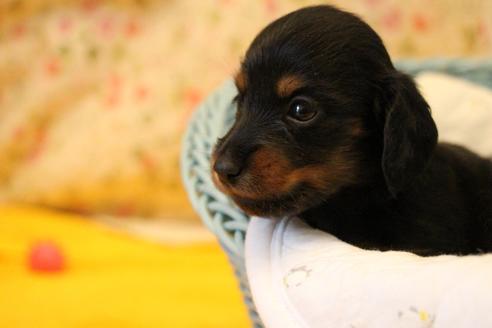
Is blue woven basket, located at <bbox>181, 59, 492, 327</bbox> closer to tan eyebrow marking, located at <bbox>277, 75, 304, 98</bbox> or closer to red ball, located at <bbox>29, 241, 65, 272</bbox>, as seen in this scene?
tan eyebrow marking, located at <bbox>277, 75, 304, 98</bbox>

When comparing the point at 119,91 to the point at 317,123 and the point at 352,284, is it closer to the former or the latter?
the point at 317,123

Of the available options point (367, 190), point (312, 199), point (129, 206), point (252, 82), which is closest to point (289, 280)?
point (312, 199)

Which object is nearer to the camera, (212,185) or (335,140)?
(335,140)

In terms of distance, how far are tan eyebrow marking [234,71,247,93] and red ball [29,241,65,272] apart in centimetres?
110

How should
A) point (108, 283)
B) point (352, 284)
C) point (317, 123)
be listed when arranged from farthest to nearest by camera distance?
point (108, 283) < point (317, 123) < point (352, 284)

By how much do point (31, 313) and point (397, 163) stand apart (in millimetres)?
1177

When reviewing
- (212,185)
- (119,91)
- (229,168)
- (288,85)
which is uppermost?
(288,85)

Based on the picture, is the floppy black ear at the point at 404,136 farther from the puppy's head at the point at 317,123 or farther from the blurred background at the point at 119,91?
the blurred background at the point at 119,91

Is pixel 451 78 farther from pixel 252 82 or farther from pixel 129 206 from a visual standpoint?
pixel 129 206

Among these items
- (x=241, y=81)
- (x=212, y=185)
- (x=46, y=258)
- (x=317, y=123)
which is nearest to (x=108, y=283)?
(x=46, y=258)

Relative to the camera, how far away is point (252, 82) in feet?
3.80

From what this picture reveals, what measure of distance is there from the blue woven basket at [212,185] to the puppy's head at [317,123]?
0.13 m

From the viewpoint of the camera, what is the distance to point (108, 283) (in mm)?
1943

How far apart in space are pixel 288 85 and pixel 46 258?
1.24m
